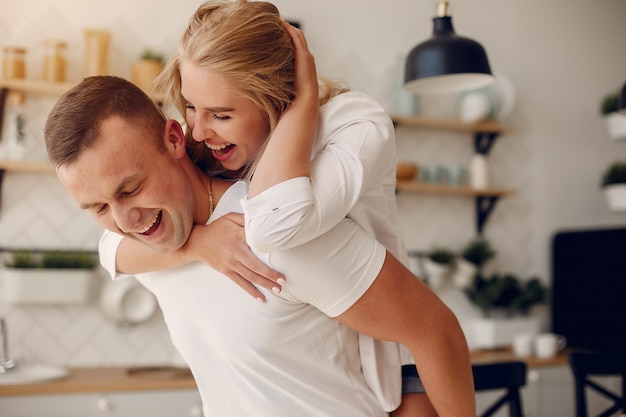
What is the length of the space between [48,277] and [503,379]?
6.61ft

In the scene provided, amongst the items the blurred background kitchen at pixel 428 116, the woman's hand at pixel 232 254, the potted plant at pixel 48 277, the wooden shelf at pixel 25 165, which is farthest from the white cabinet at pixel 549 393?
the woman's hand at pixel 232 254

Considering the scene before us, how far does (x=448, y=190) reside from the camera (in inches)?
162

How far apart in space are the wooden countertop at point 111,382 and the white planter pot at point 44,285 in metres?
0.36

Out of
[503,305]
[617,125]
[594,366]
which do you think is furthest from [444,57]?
[503,305]

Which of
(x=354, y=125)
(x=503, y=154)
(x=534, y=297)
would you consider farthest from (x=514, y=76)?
(x=354, y=125)

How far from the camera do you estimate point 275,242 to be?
1024 mm

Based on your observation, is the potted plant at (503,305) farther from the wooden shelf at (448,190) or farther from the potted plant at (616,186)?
the potted plant at (616,186)

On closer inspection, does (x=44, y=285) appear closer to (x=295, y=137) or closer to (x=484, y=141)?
(x=295, y=137)

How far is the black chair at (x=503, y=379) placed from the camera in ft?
8.08

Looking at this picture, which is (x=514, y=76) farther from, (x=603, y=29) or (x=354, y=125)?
(x=354, y=125)

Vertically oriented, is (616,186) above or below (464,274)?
above

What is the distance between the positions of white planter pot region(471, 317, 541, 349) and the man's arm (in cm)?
303

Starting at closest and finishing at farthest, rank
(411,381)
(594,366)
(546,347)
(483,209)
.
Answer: (411,381), (594,366), (546,347), (483,209)

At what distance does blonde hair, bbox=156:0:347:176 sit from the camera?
1145mm
